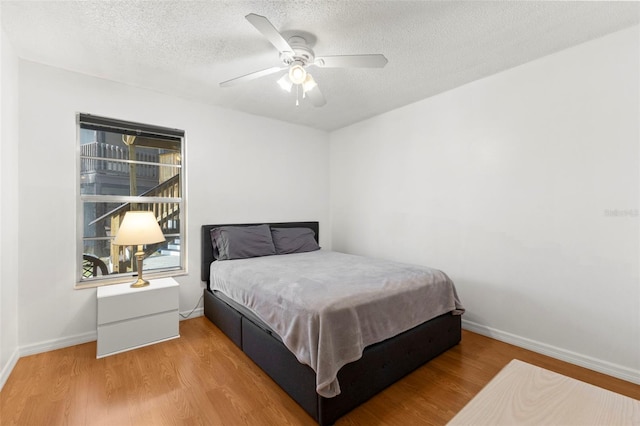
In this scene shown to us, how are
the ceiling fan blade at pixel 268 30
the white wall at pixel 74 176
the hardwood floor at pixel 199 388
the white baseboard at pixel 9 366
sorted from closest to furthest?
the ceiling fan blade at pixel 268 30 → the hardwood floor at pixel 199 388 → the white baseboard at pixel 9 366 → the white wall at pixel 74 176

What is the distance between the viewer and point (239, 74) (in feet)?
9.05

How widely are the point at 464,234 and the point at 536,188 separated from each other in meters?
0.77

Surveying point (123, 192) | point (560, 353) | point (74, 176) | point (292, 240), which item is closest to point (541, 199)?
point (560, 353)

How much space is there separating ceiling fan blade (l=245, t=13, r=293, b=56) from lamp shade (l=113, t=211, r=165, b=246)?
194cm

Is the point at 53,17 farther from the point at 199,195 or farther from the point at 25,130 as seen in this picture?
the point at 199,195

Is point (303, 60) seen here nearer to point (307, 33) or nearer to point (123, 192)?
point (307, 33)

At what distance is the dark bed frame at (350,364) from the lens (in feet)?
5.56

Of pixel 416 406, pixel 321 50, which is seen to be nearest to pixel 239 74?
pixel 321 50

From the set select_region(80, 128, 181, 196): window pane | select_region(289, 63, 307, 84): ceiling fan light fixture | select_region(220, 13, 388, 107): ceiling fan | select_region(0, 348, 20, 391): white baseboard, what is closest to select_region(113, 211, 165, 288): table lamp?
select_region(80, 128, 181, 196): window pane

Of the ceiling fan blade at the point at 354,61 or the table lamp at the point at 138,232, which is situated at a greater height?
the ceiling fan blade at the point at 354,61

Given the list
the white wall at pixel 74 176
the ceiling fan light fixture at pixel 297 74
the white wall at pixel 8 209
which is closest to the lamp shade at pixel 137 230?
the white wall at pixel 74 176

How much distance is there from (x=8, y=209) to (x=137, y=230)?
867 millimetres

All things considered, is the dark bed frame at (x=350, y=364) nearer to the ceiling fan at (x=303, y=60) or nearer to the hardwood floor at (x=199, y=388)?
the hardwood floor at (x=199, y=388)

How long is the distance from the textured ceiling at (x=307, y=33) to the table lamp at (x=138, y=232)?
1387 millimetres
